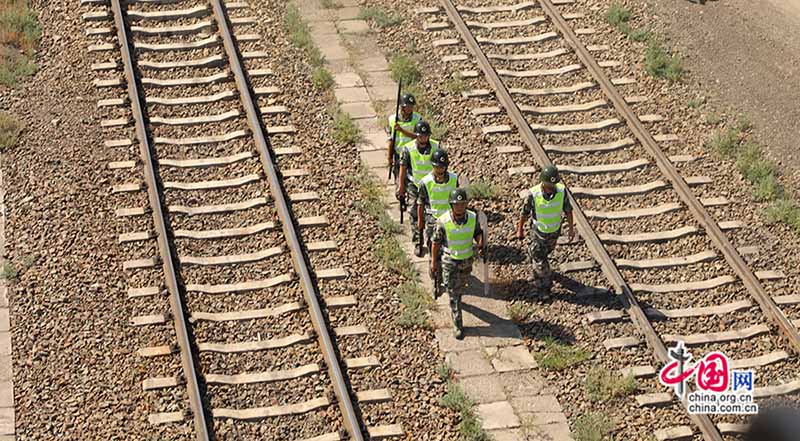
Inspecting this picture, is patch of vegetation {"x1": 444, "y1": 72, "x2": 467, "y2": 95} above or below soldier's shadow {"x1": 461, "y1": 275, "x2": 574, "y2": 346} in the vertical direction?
above

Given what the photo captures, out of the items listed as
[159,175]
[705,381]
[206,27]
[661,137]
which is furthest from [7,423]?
[661,137]

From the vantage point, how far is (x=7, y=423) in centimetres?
1336

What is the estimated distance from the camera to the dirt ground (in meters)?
19.1

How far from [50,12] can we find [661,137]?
10711mm

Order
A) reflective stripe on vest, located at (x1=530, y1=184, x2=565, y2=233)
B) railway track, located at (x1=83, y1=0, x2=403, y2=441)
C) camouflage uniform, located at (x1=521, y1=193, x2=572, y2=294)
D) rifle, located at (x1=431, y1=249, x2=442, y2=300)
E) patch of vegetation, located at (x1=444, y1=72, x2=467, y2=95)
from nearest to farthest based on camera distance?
railway track, located at (x1=83, y1=0, x2=403, y2=441), rifle, located at (x1=431, y1=249, x2=442, y2=300), reflective stripe on vest, located at (x1=530, y1=184, x2=565, y2=233), camouflage uniform, located at (x1=521, y1=193, x2=572, y2=294), patch of vegetation, located at (x1=444, y1=72, x2=467, y2=95)

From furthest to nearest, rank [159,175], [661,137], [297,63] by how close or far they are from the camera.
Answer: [297,63]
[661,137]
[159,175]

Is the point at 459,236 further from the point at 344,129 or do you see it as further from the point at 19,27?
the point at 19,27

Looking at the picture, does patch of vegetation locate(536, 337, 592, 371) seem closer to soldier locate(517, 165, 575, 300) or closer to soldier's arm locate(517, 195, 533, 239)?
soldier locate(517, 165, 575, 300)

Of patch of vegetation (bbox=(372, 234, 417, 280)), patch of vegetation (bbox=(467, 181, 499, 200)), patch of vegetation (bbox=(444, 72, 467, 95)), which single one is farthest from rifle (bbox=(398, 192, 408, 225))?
patch of vegetation (bbox=(444, 72, 467, 95))

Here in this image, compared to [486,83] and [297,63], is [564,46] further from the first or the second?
[297,63]

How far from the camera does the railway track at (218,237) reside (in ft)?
45.0

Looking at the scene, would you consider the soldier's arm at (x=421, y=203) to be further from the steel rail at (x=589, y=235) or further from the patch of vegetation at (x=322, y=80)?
the patch of vegetation at (x=322, y=80)

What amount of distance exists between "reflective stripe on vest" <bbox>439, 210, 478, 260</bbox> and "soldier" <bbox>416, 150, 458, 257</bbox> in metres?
0.52

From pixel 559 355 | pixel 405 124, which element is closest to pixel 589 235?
pixel 559 355
